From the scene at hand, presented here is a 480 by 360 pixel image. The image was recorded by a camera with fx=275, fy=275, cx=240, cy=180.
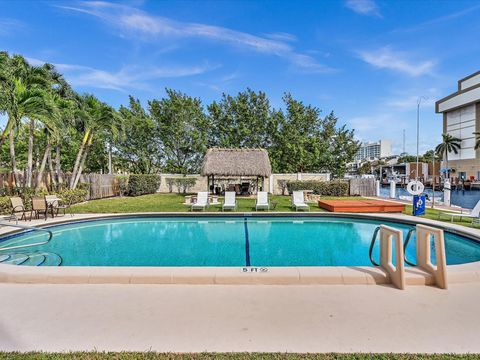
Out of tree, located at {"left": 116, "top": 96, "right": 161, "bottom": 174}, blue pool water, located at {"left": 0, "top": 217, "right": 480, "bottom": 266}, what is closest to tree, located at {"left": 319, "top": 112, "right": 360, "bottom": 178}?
tree, located at {"left": 116, "top": 96, "right": 161, "bottom": 174}

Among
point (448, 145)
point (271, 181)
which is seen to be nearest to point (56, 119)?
point (271, 181)

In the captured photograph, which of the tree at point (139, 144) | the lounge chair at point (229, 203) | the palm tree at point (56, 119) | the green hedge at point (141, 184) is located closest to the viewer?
the palm tree at point (56, 119)

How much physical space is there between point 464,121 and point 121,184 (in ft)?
214

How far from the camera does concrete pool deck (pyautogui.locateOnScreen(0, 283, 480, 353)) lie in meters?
2.63

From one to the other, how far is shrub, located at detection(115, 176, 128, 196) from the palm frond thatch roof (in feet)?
20.8

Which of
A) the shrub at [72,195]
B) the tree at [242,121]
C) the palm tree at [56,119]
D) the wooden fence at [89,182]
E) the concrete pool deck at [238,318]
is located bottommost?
the concrete pool deck at [238,318]

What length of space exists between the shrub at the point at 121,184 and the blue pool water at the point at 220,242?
10400 mm

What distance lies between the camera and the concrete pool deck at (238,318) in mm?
2635

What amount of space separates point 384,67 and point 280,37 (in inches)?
288

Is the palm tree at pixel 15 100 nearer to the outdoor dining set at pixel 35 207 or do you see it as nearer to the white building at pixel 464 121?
the outdoor dining set at pixel 35 207

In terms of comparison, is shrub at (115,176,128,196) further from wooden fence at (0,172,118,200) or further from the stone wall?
the stone wall

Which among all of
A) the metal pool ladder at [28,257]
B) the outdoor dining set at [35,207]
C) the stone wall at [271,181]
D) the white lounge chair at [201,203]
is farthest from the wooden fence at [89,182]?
the white lounge chair at [201,203]

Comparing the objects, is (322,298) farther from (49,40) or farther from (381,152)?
(381,152)

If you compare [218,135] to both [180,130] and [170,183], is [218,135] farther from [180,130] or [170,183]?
[170,183]
